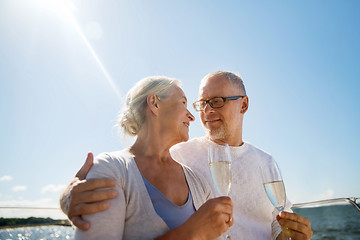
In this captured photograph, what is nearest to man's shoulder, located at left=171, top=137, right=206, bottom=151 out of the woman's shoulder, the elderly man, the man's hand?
the elderly man

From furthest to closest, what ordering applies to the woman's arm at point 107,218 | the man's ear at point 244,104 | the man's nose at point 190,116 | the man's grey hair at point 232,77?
1. the man's ear at point 244,104
2. the man's grey hair at point 232,77
3. the man's nose at point 190,116
4. the woman's arm at point 107,218

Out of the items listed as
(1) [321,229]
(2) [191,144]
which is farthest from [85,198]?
(1) [321,229]

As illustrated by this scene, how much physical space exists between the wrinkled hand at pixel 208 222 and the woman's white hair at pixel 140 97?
117 cm

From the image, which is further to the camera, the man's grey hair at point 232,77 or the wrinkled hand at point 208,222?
the man's grey hair at point 232,77

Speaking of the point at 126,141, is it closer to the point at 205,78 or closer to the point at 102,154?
the point at 102,154

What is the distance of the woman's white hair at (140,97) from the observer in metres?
2.36

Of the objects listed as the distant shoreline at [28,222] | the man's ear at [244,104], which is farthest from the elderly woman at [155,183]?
the distant shoreline at [28,222]

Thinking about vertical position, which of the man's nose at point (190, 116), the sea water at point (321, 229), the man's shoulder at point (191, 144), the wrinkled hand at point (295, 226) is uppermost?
the man's nose at point (190, 116)

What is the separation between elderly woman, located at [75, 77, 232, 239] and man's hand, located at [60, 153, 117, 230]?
44 mm

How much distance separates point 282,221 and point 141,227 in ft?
3.07

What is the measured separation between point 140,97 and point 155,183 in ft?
2.68

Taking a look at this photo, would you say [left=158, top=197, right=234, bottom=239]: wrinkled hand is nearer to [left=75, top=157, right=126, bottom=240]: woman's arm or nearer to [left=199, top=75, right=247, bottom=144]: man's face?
[left=75, top=157, right=126, bottom=240]: woman's arm

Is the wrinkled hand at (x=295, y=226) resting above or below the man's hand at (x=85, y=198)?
below

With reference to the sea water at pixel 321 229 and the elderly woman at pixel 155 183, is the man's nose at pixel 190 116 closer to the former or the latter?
the elderly woman at pixel 155 183
